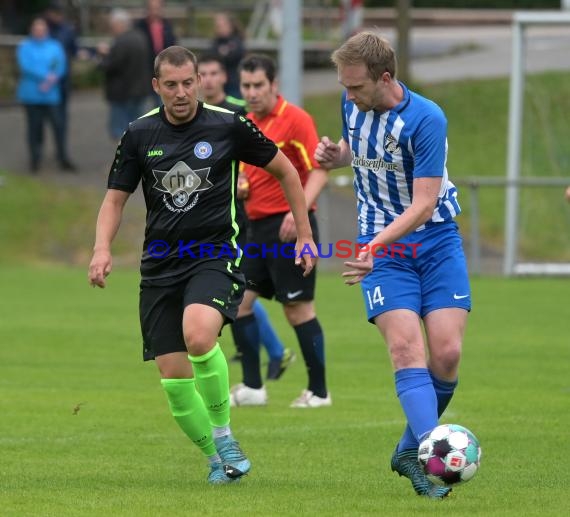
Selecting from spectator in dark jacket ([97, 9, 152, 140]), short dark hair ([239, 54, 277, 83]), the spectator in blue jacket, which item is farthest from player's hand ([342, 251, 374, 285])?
the spectator in blue jacket

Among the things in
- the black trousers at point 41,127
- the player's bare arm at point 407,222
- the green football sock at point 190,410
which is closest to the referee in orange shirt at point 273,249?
the green football sock at point 190,410

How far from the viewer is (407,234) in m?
6.45

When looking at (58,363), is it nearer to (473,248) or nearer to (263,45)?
(473,248)

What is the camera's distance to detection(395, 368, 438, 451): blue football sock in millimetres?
6387

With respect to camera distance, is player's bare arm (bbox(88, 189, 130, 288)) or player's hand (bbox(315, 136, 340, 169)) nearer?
player's bare arm (bbox(88, 189, 130, 288))

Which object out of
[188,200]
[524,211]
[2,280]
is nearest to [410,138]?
[188,200]

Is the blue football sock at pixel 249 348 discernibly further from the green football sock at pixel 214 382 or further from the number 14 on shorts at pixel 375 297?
the number 14 on shorts at pixel 375 297

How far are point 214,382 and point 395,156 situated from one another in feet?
4.60

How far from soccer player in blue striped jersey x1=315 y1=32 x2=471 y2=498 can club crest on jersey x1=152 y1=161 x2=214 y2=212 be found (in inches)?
30.0

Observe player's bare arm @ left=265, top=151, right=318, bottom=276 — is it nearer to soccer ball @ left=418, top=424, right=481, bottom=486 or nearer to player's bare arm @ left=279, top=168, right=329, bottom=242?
soccer ball @ left=418, top=424, right=481, bottom=486

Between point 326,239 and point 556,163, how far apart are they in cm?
362

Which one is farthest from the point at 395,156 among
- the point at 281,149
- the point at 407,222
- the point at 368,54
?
the point at 281,149

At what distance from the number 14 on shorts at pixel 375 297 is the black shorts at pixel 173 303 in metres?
0.68

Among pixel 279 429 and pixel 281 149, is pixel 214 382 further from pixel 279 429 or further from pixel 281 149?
pixel 281 149
